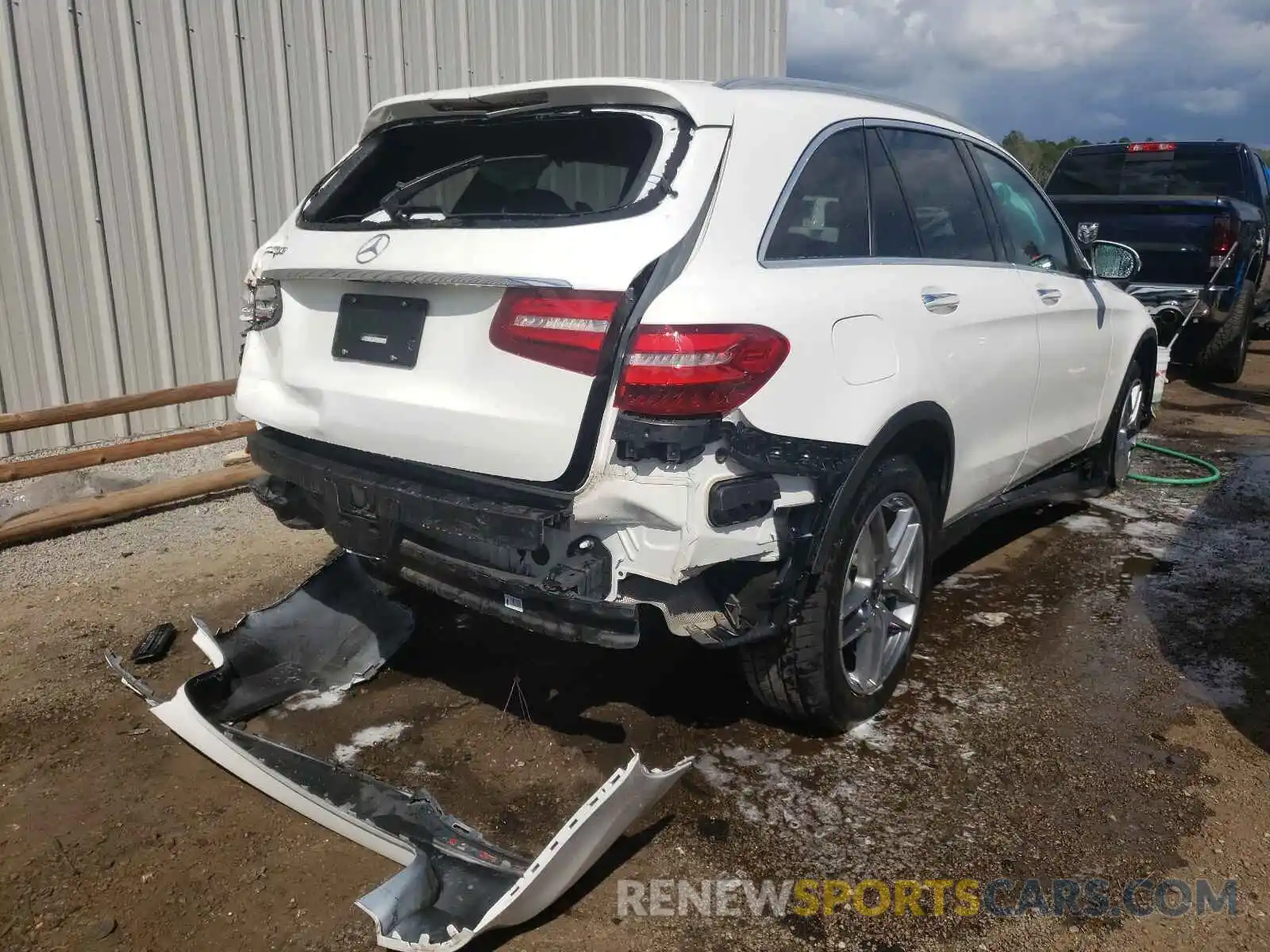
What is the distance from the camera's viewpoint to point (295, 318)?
3.14 metres

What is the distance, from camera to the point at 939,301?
10.7 feet

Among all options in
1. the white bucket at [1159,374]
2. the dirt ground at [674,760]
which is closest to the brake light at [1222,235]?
the white bucket at [1159,374]

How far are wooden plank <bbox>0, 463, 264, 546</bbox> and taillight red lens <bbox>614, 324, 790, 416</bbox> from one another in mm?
2806

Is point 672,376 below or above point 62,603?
above

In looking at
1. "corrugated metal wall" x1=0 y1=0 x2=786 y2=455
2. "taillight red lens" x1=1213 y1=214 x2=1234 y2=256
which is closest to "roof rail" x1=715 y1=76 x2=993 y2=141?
"corrugated metal wall" x1=0 y1=0 x2=786 y2=455

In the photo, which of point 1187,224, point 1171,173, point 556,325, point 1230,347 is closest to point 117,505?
point 556,325

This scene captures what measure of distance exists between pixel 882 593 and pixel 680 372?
1.36 metres

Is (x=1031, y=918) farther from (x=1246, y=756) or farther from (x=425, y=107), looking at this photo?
(x=425, y=107)

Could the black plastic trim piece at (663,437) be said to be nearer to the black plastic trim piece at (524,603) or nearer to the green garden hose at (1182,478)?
the black plastic trim piece at (524,603)

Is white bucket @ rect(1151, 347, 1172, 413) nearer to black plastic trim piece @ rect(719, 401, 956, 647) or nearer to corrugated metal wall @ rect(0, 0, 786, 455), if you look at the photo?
black plastic trim piece @ rect(719, 401, 956, 647)

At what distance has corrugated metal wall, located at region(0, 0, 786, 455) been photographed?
230 inches

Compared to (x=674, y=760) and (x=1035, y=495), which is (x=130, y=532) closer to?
(x=674, y=760)

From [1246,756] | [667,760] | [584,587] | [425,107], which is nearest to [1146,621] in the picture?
[1246,756]

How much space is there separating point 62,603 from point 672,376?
3249mm
